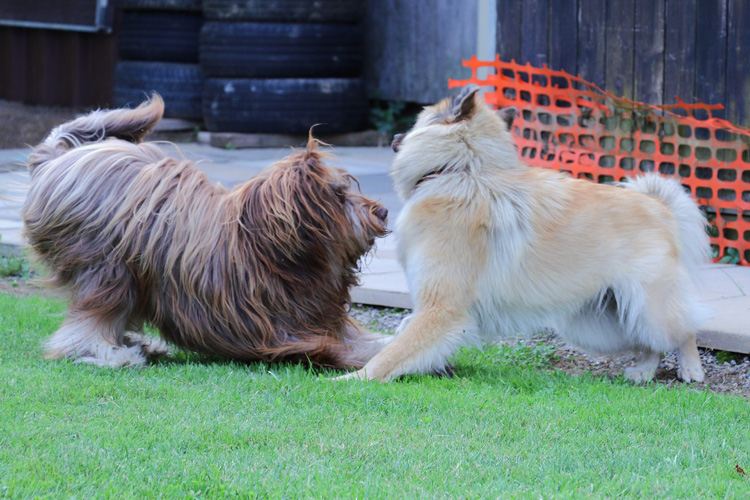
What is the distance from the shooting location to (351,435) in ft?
11.5

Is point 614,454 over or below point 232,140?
below

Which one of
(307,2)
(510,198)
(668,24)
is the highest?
(307,2)

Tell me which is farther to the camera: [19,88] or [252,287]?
[19,88]

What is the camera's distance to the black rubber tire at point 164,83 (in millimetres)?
12766

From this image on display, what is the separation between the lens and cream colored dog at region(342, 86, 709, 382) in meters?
4.40

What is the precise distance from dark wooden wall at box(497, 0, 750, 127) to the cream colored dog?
2.45 meters

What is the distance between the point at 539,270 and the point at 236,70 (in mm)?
8586

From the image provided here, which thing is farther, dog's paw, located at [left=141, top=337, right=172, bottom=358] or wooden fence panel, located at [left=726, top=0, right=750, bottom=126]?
wooden fence panel, located at [left=726, top=0, right=750, bottom=126]

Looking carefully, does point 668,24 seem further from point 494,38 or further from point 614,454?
point 614,454

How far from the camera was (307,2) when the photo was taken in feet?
40.2

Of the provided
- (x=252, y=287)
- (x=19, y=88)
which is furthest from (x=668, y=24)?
(x=19, y=88)

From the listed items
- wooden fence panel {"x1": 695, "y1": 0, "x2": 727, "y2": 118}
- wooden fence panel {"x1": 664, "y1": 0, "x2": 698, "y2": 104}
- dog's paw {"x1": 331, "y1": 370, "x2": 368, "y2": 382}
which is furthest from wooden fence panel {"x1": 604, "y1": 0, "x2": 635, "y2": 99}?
dog's paw {"x1": 331, "y1": 370, "x2": 368, "y2": 382}

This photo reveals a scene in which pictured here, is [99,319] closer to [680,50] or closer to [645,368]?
[645,368]

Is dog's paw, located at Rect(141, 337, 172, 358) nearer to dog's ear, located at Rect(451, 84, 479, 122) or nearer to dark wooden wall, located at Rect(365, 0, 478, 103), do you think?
dog's ear, located at Rect(451, 84, 479, 122)
